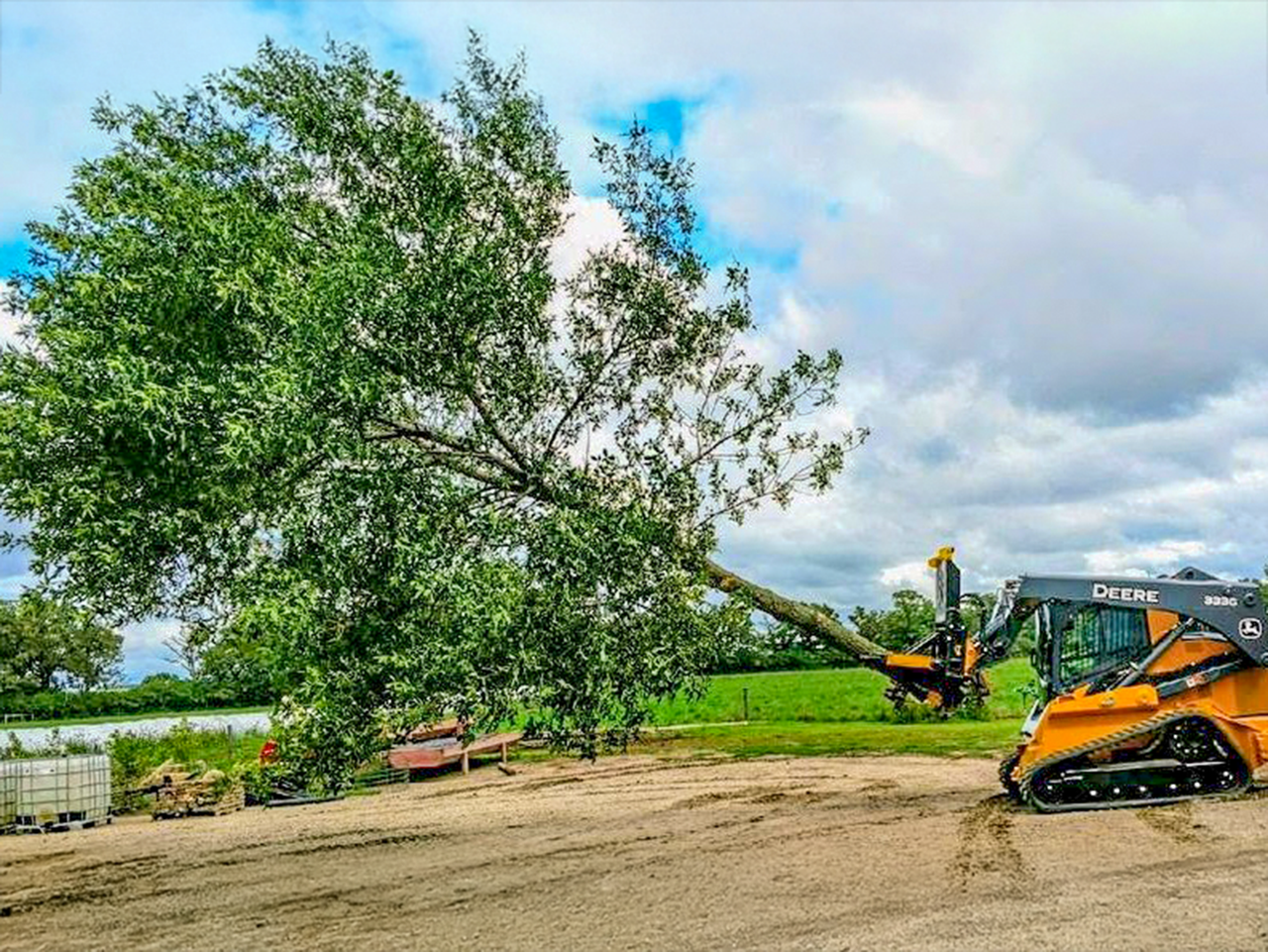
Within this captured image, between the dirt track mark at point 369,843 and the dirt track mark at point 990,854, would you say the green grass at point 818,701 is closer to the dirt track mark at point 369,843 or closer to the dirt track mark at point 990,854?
the dirt track mark at point 369,843

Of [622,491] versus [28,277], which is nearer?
[622,491]

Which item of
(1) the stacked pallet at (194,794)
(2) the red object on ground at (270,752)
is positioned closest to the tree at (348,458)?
(2) the red object on ground at (270,752)

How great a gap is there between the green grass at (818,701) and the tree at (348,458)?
28.6 feet

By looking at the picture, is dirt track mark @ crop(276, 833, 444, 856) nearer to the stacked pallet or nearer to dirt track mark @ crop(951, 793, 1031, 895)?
the stacked pallet

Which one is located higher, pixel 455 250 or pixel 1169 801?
pixel 455 250

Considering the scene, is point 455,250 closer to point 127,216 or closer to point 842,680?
point 127,216

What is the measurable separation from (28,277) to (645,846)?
9.64 meters

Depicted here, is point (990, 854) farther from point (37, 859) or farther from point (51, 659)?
point (51, 659)

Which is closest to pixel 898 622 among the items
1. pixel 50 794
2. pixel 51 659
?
pixel 50 794

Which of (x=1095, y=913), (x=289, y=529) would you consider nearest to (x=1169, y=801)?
(x=1095, y=913)

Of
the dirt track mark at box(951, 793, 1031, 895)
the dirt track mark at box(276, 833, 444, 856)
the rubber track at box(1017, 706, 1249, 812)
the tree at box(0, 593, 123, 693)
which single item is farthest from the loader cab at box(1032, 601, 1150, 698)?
the tree at box(0, 593, 123, 693)

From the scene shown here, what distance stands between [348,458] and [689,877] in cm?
486

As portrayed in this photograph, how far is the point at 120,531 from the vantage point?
1160cm

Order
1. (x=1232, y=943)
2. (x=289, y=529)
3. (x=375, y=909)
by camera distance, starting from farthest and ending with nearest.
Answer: (x=289, y=529), (x=375, y=909), (x=1232, y=943)
